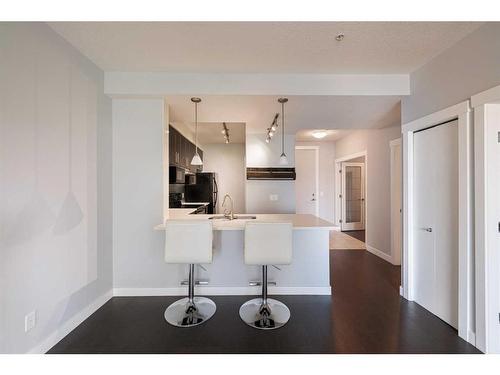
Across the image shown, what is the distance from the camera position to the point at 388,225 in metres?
4.23

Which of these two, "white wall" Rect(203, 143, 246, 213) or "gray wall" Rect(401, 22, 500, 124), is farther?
"white wall" Rect(203, 143, 246, 213)

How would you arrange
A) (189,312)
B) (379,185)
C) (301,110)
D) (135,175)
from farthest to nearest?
(379,185) → (301,110) → (135,175) → (189,312)

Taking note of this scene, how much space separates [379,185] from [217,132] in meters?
3.68

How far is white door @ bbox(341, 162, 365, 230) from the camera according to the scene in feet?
22.6

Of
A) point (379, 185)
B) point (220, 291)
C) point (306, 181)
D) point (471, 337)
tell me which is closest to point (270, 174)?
point (379, 185)

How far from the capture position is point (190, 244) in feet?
7.71

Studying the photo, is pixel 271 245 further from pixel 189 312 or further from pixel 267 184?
pixel 267 184

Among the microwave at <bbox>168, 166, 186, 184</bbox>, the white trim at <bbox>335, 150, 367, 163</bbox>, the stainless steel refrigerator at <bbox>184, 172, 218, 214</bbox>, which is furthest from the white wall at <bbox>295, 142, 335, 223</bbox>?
the microwave at <bbox>168, 166, 186, 184</bbox>

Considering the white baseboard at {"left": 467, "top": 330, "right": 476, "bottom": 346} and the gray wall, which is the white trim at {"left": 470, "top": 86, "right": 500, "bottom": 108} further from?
the white baseboard at {"left": 467, "top": 330, "right": 476, "bottom": 346}

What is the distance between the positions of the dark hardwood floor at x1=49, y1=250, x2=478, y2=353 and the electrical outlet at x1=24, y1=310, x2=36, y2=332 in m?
0.32

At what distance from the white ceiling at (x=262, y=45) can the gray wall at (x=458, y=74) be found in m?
0.09

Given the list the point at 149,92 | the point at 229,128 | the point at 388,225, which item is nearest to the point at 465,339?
the point at 388,225
